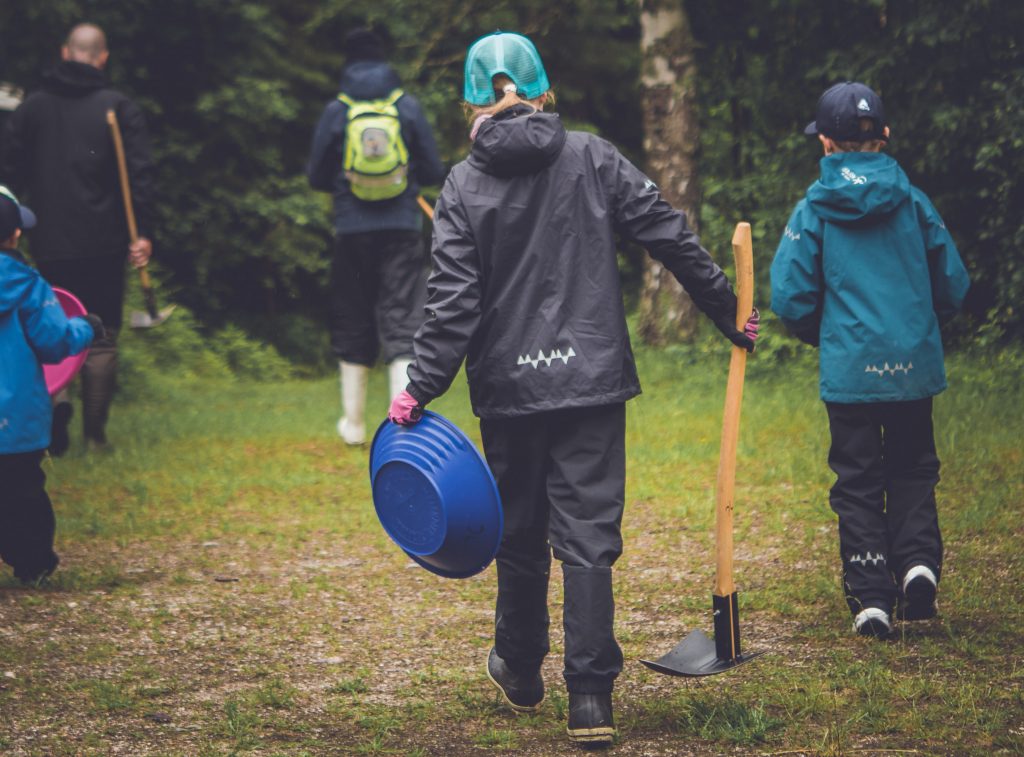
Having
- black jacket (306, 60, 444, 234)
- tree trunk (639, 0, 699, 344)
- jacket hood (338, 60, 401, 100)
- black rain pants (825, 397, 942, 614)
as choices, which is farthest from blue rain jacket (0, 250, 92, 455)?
tree trunk (639, 0, 699, 344)

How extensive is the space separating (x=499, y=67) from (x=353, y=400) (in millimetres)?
5214

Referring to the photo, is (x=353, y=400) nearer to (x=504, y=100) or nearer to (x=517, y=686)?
(x=517, y=686)

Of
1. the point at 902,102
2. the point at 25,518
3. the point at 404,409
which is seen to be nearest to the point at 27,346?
the point at 25,518

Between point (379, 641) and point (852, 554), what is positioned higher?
point (852, 554)

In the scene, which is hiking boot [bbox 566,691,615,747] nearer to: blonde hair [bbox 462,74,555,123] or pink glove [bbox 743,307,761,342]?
pink glove [bbox 743,307,761,342]

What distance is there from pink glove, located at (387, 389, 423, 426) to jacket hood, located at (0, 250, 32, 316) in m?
2.27

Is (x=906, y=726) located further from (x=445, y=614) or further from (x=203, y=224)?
Result: (x=203, y=224)

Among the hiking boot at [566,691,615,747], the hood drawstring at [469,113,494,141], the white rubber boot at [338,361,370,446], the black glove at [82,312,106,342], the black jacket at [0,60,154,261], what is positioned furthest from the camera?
the white rubber boot at [338,361,370,446]

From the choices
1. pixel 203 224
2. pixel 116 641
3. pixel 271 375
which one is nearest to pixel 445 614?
pixel 116 641

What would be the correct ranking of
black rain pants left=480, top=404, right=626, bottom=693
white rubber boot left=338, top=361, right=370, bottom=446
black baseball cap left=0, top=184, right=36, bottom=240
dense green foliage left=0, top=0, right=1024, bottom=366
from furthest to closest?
1. dense green foliage left=0, top=0, right=1024, bottom=366
2. white rubber boot left=338, top=361, right=370, bottom=446
3. black baseball cap left=0, top=184, right=36, bottom=240
4. black rain pants left=480, top=404, right=626, bottom=693

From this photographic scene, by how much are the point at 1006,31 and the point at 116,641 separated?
688 cm

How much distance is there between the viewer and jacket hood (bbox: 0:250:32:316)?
18.2 feet

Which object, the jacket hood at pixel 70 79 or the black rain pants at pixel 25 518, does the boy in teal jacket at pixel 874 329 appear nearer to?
the black rain pants at pixel 25 518

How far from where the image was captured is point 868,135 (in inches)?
194
